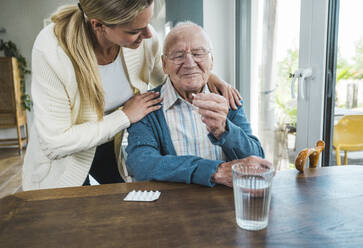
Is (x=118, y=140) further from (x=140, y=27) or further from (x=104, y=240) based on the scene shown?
(x=104, y=240)

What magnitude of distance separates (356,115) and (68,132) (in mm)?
1342

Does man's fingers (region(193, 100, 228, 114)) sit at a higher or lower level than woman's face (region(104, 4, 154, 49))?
lower

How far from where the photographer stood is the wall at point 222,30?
8.76ft

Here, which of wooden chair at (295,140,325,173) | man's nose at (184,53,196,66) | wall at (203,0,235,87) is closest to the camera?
wooden chair at (295,140,325,173)

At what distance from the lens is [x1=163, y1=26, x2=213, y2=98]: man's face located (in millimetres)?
1326

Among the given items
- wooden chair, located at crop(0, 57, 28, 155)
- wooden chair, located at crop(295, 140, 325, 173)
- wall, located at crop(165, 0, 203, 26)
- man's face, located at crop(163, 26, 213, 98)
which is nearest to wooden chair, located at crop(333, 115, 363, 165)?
wooden chair, located at crop(295, 140, 325, 173)

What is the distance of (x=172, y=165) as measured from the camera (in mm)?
1043

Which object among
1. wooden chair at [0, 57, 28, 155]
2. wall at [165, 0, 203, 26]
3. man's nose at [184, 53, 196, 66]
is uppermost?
wall at [165, 0, 203, 26]

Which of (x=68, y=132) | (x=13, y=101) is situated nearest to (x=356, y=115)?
(x=68, y=132)

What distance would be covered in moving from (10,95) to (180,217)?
198 inches

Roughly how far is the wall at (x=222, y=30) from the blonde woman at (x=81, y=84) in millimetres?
1327

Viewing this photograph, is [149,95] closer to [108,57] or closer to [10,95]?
[108,57]

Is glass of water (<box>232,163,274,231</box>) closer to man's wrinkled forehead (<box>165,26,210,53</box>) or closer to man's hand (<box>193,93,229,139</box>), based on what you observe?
man's hand (<box>193,93,229,139</box>)

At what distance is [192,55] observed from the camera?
1.33 m
